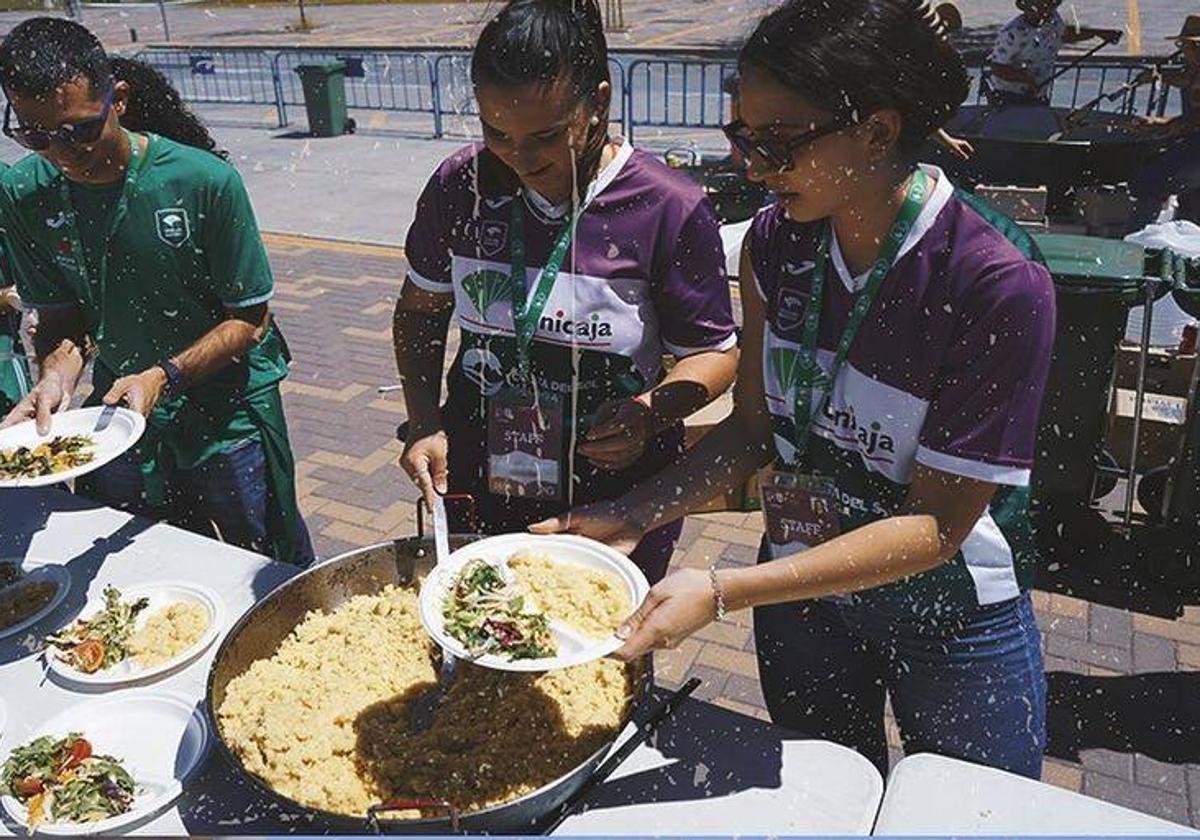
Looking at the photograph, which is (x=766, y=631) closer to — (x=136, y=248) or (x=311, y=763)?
(x=311, y=763)

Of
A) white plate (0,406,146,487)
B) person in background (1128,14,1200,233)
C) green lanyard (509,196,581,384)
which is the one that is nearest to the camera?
green lanyard (509,196,581,384)

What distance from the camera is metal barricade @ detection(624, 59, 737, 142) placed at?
10.7 m

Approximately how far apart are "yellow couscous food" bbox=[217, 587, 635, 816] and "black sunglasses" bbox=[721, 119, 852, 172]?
0.88 m

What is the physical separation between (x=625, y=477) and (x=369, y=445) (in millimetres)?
3081

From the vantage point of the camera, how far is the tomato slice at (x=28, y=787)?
62.7 inches

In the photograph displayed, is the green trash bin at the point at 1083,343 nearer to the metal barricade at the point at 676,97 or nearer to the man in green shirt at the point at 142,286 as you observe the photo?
the man in green shirt at the point at 142,286

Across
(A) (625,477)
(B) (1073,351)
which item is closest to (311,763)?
(A) (625,477)

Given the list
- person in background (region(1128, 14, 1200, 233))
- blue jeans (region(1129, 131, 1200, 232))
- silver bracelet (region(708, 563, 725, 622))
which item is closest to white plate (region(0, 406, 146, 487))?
silver bracelet (region(708, 563, 725, 622))

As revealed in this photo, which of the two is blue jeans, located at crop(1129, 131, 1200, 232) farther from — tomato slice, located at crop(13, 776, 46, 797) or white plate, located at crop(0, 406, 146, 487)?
tomato slice, located at crop(13, 776, 46, 797)

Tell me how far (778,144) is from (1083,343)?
7.32 feet

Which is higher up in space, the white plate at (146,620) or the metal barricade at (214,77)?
the white plate at (146,620)

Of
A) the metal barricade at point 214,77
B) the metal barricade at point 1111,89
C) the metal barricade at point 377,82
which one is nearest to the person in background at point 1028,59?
the metal barricade at point 1111,89

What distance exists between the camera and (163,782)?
1.65 metres

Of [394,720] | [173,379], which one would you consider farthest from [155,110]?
[394,720]
